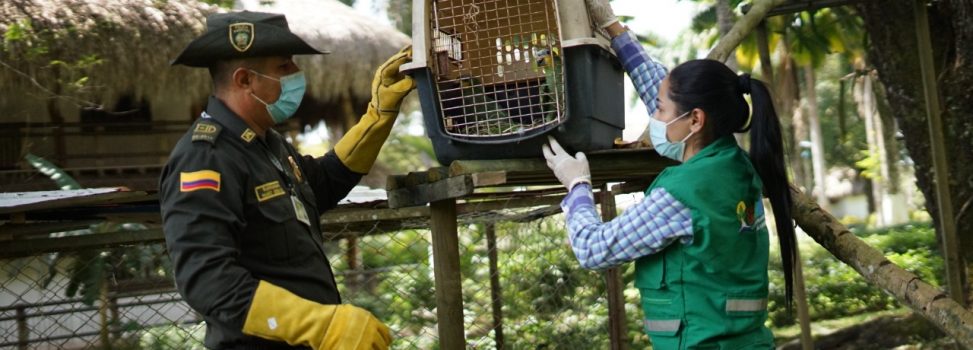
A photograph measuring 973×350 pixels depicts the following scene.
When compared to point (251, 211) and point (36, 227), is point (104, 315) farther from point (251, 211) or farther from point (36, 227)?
point (251, 211)

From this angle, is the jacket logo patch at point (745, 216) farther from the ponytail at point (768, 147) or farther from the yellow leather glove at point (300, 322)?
the yellow leather glove at point (300, 322)

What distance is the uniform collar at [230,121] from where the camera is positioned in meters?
3.12

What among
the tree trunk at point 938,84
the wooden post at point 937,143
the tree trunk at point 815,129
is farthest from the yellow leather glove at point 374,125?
the tree trunk at point 815,129

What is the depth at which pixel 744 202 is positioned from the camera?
2.96m

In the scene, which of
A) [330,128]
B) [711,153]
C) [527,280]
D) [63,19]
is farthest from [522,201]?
[330,128]

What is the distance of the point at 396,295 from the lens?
707 centimetres

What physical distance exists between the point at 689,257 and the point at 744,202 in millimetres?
238

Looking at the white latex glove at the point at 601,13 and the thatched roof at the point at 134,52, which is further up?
the thatched roof at the point at 134,52

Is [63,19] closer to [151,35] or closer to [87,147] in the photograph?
[151,35]

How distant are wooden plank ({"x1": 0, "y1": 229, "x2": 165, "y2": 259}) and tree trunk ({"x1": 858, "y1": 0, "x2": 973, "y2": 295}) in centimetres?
387

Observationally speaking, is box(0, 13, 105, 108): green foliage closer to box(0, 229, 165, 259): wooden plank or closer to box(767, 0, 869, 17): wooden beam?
box(0, 229, 165, 259): wooden plank

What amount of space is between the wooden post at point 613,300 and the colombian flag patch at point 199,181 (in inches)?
87.7

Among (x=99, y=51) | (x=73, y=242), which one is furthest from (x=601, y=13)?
(x=99, y=51)

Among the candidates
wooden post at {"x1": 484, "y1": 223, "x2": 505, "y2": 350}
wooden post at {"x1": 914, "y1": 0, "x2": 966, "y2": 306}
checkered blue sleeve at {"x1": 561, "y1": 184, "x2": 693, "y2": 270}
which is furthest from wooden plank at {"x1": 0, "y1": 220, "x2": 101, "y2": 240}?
wooden post at {"x1": 914, "y1": 0, "x2": 966, "y2": 306}
